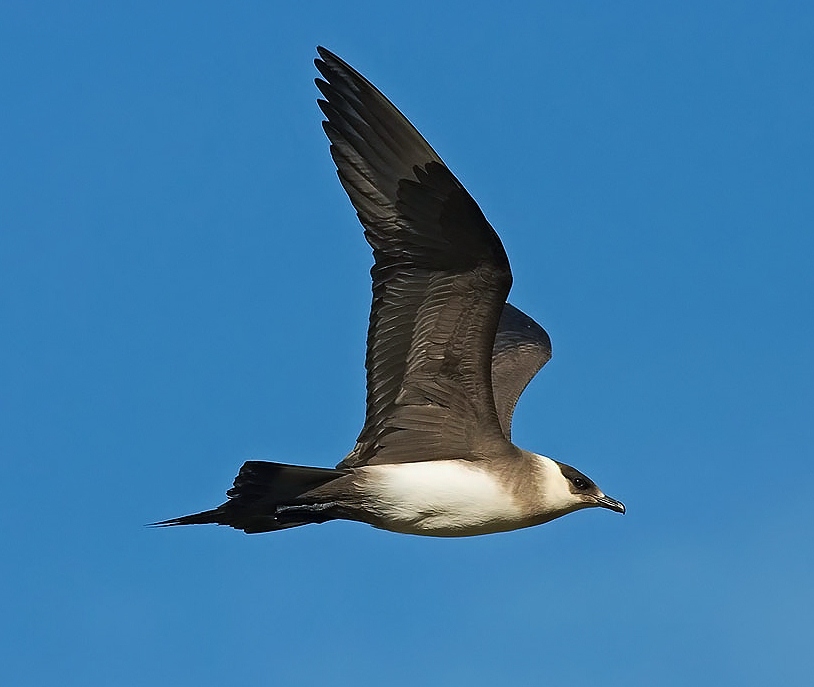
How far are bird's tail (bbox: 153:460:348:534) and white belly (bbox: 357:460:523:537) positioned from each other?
0.24m

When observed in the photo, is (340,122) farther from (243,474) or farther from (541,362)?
(541,362)

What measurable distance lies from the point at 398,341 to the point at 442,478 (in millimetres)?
849

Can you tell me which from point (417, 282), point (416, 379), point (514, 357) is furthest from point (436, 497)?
point (514, 357)

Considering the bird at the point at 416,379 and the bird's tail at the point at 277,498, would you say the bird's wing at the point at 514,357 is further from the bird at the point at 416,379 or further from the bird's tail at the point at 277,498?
the bird's tail at the point at 277,498

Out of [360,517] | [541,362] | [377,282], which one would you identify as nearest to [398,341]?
[377,282]

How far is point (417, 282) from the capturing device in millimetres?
9391

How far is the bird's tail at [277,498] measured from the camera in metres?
9.67

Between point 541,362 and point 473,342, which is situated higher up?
point 541,362

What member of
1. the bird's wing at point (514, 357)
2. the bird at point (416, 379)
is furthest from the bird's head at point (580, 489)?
the bird's wing at point (514, 357)

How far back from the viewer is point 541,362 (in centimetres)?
1218

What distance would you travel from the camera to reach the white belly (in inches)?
382

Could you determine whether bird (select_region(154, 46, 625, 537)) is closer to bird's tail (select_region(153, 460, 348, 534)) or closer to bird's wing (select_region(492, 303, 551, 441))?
bird's tail (select_region(153, 460, 348, 534))

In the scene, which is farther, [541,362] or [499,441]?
[541,362]

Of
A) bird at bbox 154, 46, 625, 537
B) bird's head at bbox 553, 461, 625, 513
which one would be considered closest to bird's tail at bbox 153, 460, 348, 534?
bird at bbox 154, 46, 625, 537
